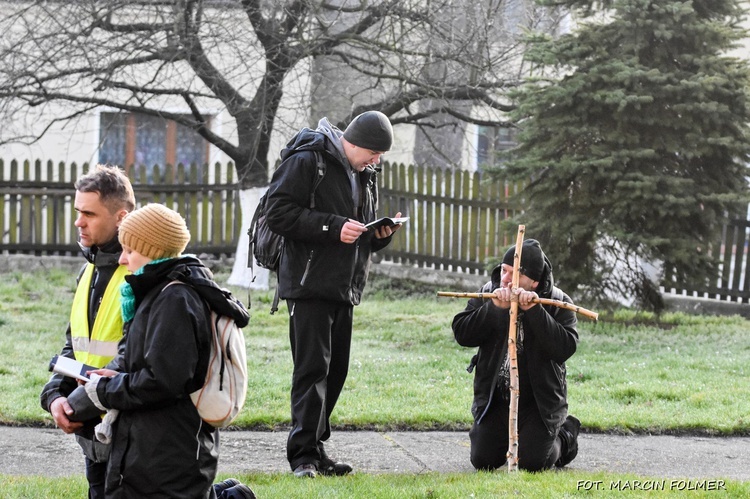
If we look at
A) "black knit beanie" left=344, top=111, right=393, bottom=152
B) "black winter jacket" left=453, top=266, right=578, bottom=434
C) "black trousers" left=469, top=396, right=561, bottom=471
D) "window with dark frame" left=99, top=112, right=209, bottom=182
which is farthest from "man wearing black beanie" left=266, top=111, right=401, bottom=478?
"window with dark frame" left=99, top=112, right=209, bottom=182

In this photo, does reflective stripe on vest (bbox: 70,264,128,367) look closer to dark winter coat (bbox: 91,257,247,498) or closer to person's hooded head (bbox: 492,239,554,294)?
dark winter coat (bbox: 91,257,247,498)

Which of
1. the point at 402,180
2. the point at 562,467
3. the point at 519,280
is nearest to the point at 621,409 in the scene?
the point at 562,467

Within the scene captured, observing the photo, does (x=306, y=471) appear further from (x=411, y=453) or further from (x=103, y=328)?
(x=103, y=328)

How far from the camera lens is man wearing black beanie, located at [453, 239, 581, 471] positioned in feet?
18.0

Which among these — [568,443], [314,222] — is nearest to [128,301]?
[314,222]

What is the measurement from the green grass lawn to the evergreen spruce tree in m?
0.86

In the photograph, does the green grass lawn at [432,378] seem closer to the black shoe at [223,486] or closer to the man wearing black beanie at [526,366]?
the man wearing black beanie at [526,366]

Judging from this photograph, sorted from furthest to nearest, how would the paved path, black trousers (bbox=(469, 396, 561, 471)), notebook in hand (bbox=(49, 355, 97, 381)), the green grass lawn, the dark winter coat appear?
the paved path < black trousers (bbox=(469, 396, 561, 471)) < the green grass lawn < notebook in hand (bbox=(49, 355, 97, 381)) < the dark winter coat

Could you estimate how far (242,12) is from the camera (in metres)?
12.3

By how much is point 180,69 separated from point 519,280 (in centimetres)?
916

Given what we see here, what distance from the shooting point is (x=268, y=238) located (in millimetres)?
5637

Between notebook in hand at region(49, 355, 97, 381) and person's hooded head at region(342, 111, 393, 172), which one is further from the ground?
person's hooded head at region(342, 111, 393, 172)

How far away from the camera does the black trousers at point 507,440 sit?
5668mm

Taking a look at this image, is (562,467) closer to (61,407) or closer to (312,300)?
(312,300)
